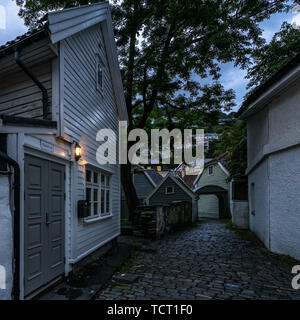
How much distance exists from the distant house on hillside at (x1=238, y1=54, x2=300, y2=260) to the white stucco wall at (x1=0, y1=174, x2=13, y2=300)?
21.3ft

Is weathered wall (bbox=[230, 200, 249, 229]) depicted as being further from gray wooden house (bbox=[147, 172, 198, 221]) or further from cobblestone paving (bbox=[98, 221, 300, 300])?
gray wooden house (bbox=[147, 172, 198, 221])

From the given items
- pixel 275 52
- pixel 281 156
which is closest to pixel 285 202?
pixel 281 156

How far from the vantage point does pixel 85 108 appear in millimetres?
5996

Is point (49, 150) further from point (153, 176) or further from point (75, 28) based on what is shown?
point (153, 176)

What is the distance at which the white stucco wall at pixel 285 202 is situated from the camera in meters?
6.27

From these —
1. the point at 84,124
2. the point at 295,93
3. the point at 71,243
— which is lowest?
the point at 71,243

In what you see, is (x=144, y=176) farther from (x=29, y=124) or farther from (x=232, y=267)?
(x=29, y=124)

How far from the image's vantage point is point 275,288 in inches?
179

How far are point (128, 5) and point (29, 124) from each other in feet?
34.2

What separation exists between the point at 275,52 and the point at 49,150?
11.5 meters

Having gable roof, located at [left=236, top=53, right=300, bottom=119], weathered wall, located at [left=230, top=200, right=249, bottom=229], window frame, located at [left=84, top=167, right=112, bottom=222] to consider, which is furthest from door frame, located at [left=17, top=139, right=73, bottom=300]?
weathered wall, located at [left=230, top=200, right=249, bottom=229]

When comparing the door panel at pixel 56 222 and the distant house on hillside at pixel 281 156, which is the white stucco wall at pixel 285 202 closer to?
the distant house on hillside at pixel 281 156
